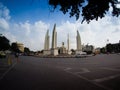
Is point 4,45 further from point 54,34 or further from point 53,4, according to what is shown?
point 53,4

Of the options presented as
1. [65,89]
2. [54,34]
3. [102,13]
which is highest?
[54,34]

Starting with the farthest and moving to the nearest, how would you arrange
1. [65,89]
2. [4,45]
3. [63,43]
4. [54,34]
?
[4,45], [63,43], [54,34], [65,89]

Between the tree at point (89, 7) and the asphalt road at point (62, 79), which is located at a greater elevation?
the tree at point (89, 7)

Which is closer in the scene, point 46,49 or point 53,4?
point 53,4

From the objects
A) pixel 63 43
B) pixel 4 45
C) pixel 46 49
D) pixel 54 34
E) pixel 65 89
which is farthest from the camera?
pixel 4 45

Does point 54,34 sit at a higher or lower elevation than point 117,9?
higher

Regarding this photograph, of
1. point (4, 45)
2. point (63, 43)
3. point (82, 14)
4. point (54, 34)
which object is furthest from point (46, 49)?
point (82, 14)

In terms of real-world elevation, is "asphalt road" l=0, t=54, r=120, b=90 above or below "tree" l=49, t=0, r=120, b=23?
below

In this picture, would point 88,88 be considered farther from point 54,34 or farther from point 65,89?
point 54,34

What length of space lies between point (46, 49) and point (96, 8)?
280 ft

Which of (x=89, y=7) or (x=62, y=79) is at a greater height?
(x=89, y=7)

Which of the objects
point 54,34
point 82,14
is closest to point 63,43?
point 54,34

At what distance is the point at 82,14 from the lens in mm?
11461

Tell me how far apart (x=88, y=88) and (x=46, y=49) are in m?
87.9
